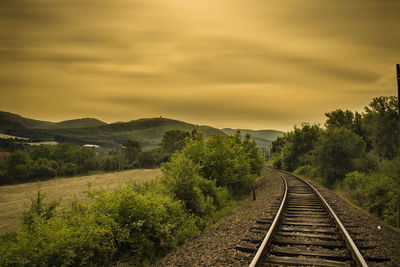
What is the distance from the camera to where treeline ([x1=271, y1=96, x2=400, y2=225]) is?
1521 cm

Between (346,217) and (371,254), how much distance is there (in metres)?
4.35

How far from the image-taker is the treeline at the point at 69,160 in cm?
8244

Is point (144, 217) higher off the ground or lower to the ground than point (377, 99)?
lower

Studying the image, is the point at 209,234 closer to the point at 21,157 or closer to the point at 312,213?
the point at 312,213

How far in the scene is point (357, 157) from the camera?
29.8 metres

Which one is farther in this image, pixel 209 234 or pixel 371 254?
pixel 209 234

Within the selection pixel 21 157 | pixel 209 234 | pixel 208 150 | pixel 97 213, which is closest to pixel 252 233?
pixel 209 234

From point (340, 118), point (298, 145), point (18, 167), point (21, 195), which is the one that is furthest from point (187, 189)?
point (18, 167)

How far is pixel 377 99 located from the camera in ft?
167

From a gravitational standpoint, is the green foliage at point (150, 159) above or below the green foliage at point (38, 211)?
below

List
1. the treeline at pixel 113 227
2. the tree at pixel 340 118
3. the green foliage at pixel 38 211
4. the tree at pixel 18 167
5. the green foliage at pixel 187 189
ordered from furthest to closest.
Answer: the tree at pixel 18 167, the tree at pixel 340 118, the green foliage at pixel 187 189, the green foliage at pixel 38 211, the treeline at pixel 113 227

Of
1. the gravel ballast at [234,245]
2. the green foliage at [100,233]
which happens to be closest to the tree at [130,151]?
the green foliage at [100,233]

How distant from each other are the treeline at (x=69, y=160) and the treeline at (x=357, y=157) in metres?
31.6

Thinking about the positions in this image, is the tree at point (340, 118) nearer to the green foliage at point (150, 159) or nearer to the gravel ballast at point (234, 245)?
the gravel ballast at point (234, 245)
